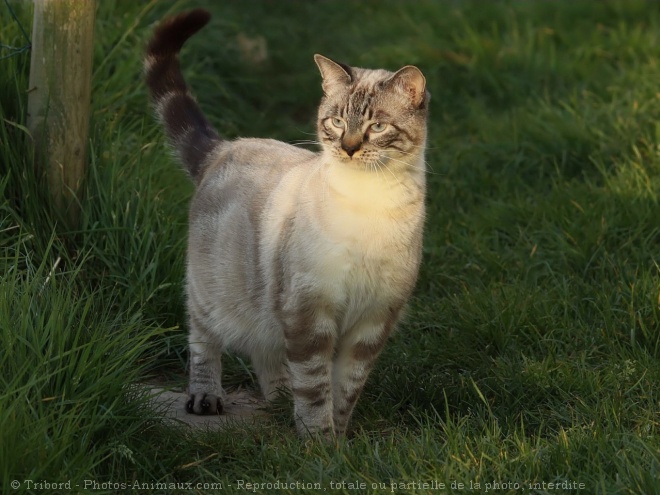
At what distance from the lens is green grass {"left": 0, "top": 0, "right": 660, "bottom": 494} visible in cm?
292

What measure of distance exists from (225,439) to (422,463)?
703 mm

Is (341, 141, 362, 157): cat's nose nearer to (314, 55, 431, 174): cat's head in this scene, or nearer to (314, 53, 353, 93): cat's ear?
(314, 55, 431, 174): cat's head

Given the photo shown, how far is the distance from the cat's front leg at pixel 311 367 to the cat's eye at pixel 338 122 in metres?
0.64

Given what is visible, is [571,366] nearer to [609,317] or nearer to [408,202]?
[609,317]

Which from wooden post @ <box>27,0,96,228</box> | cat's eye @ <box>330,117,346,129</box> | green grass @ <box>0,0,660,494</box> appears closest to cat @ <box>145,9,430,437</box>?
cat's eye @ <box>330,117,346,129</box>

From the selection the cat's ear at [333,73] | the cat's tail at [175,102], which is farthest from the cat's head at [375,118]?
the cat's tail at [175,102]

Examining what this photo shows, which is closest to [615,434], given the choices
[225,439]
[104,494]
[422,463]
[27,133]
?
[422,463]

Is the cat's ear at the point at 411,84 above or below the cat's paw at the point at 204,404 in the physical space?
above

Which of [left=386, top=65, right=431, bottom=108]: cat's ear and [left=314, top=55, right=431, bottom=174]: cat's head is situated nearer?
[left=314, top=55, right=431, bottom=174]: cat's head

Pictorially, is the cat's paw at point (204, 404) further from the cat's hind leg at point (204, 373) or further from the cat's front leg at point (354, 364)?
the cat's front leg at point (354, 364)

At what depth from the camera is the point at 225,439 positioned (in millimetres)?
3258

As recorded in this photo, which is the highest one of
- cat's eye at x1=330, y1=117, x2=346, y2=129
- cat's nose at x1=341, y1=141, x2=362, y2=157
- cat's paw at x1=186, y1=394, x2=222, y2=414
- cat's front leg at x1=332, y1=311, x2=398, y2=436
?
cat's eye at x1=330, y1=117, x2=346, y2=129

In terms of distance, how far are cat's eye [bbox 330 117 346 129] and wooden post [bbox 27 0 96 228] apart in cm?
116

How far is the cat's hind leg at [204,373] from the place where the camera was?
12.3ft
